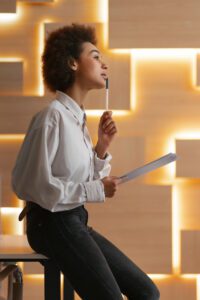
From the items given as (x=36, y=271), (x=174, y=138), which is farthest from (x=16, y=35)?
(x=36, y=271)

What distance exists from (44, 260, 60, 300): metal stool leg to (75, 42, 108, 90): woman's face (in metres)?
0.60

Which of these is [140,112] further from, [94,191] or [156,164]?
[94,191]

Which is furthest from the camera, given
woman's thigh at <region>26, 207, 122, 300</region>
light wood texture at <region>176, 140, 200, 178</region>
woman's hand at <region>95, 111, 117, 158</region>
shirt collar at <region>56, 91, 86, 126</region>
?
light wood texture at <region>176, 140, 200, 178</region>

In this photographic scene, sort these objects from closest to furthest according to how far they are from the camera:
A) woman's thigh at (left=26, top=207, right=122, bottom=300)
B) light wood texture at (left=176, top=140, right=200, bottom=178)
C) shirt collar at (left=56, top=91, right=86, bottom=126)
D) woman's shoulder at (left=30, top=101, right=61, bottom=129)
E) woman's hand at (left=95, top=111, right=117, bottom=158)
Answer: woman's thigh at (left=26, top=207, right=122, bottom=300)
woman's shoulder at (left=30, top=101, right=61, bottom=129)
shirt collar at (left=56, top=91, right=86, bottom=126)
woman's hand at (left=95, top=111, right=117, bottom=158)
light wood texture at (left=176, top=140, right=200, bottom=178)

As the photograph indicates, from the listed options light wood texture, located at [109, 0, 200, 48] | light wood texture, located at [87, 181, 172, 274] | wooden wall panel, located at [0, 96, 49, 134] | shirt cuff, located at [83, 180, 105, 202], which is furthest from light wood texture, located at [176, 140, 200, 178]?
shirt cuff, located at [83, 180, 105, 202]

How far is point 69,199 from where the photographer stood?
1.67m

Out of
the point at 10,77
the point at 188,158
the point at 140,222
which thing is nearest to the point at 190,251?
the point at 140,222

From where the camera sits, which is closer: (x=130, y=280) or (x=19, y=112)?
(x=130, y=280)

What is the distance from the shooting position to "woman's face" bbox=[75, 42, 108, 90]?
6.47 feet

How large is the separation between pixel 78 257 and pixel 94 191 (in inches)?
7.7

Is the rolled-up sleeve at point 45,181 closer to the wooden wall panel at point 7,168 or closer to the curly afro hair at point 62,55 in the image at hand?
the curly afro hair at point 62,55

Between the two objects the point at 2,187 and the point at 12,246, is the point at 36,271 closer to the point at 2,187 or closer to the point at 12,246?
the point at 2,187

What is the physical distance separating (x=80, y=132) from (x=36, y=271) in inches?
50.7

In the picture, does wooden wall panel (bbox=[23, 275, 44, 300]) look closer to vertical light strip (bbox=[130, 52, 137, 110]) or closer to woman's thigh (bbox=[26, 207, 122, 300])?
vertical light strip (bbox=[130, 52, 137, 110])
